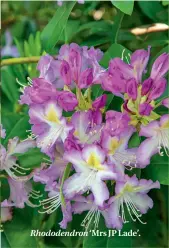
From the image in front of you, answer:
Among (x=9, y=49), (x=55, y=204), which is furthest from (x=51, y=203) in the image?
(x=9, y=49)

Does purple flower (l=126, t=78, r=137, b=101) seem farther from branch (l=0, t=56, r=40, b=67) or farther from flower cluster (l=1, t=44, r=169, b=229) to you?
branch (l=0, t=56, r=40, b=67)

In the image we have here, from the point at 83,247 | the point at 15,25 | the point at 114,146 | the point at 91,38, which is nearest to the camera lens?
the point at 114,146

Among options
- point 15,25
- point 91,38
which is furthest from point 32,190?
point 15,25

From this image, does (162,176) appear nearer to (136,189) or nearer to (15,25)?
(136,189)

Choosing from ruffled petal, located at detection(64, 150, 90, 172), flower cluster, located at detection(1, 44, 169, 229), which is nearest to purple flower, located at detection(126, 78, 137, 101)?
flower cluster, located at detection(1, 44, 169, 229)

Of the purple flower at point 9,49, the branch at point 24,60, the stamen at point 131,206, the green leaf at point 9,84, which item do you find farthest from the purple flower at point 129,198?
the purple flower at point 9,49

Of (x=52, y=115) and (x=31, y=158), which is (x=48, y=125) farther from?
(x=31, y=158)
